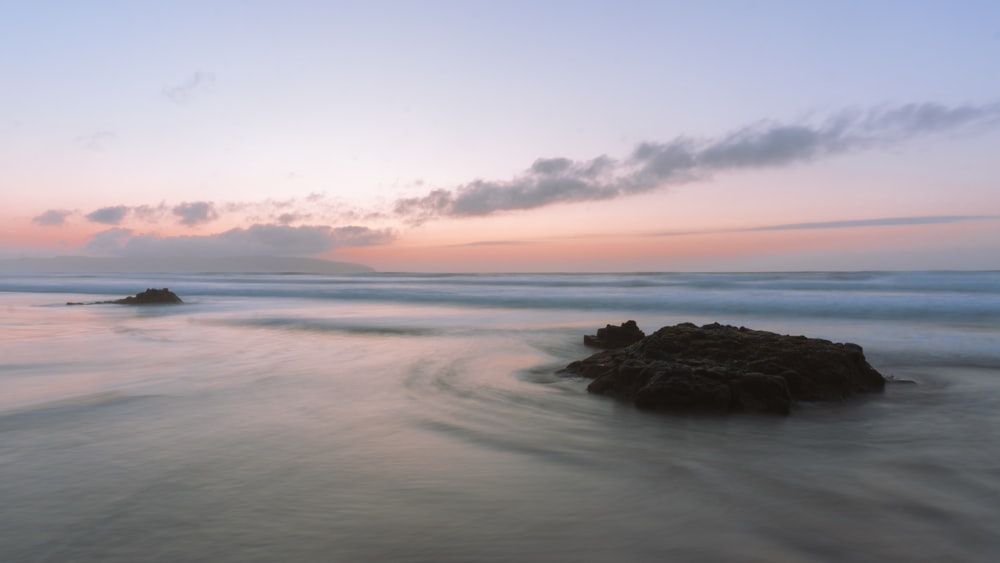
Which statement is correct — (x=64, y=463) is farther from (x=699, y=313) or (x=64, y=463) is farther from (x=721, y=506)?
(x=699, y=313)

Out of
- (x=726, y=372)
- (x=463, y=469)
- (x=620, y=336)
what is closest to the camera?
(x=463, y=469)

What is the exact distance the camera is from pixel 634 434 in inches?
232

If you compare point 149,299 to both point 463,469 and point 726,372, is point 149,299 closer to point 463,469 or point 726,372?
point 463,469

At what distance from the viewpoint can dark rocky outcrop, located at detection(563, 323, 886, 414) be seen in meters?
6.80

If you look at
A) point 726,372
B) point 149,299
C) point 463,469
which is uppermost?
point 149,299

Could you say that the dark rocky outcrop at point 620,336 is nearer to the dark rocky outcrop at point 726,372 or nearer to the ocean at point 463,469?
the dark rocky outcrop at point 726,372

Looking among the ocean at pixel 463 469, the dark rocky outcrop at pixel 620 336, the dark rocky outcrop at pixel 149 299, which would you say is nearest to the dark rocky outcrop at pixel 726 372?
the ocean at pixel 463 469

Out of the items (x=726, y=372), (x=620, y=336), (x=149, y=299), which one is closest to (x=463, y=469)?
(x=726, y=372)

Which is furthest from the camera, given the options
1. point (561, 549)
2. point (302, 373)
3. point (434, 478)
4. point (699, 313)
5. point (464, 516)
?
point (699, 313)

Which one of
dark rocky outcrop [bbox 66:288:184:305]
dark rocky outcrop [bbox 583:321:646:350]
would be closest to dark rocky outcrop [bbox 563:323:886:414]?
dark rocky outcrop [bbox 583:321:646:350]

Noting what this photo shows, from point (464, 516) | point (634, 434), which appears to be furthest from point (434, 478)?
point (634, 434)

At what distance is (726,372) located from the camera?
7.23 metres

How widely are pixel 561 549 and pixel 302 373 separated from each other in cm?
736

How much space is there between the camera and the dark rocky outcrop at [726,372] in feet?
22.3
